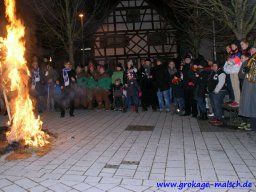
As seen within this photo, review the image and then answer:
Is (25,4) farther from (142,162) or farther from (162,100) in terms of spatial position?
(142,162)

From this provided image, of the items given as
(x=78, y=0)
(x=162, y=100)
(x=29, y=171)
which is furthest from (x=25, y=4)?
(x=29, y=171)

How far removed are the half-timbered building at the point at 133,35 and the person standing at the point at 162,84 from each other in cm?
1822

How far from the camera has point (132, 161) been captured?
611 centimetres

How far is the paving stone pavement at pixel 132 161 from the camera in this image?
5012 millimetres

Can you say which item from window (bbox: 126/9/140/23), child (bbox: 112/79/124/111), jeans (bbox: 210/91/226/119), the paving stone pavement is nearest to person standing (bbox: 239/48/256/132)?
the paving stone pavement

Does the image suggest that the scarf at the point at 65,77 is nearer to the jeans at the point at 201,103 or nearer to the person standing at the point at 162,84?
the person standing at the point at 162,84

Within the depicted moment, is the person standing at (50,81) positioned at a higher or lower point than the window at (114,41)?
lower

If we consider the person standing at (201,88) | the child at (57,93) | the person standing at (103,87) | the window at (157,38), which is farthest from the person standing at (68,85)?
the window at (157,38)

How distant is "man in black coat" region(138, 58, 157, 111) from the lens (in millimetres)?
13148

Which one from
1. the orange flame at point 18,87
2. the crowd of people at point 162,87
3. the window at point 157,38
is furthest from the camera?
the window at point 157,38

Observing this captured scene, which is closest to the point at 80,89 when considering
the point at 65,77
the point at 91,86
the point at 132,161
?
the point at 91,86

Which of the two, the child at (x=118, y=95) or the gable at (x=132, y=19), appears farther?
the gable at (x=132, y=19)

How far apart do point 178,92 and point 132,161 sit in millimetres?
6051

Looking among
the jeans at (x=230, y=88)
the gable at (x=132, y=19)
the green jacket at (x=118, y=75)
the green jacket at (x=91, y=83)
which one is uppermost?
the gable at (x=132, y=19)
